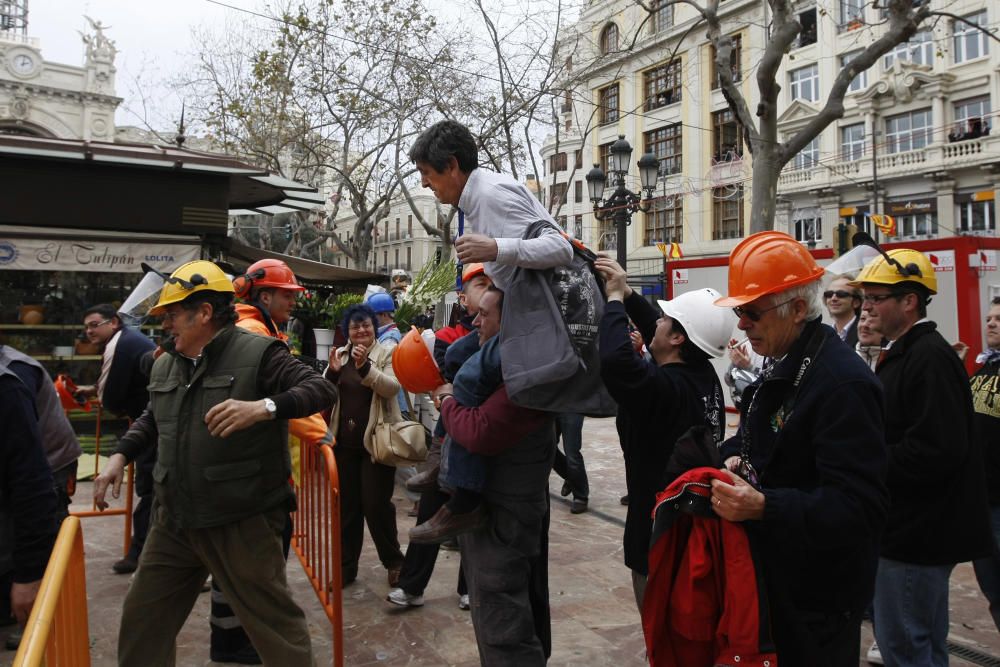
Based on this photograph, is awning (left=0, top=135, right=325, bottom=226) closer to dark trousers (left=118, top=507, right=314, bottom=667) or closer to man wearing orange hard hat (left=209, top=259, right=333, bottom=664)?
man wearing orange hard hat (left=209, top=259, right=333, bottom=664)

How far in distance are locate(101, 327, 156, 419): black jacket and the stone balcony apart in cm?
3047

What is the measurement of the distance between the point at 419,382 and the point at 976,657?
3.54 m

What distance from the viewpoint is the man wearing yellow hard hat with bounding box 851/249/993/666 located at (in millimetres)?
2895

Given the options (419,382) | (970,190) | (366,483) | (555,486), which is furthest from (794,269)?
(970,190)

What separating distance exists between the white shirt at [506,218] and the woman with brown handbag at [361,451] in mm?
2435

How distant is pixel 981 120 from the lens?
2991 centimetres

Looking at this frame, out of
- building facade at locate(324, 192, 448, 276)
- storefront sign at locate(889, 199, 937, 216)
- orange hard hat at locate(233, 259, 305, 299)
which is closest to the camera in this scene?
orange hard hat at locate(233, 259, 305, 299)

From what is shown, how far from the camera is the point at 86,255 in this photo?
866 centimetres

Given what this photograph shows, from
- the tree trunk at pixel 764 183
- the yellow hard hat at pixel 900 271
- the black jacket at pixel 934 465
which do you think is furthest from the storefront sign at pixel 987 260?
the black jacket at pixel 934 465

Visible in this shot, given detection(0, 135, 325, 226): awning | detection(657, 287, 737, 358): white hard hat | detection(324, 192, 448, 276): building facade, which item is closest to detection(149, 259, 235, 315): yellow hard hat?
detection(657, 287, 737, 358): white hard hat

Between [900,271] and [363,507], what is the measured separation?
3.68 metres

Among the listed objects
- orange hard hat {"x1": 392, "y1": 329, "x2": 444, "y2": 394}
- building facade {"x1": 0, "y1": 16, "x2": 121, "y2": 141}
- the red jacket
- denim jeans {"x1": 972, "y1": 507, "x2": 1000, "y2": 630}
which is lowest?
denim jeans {"x1": 972, "y1": 507, "x2": 1000, "y2": 630}

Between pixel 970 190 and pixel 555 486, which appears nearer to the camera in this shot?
pixel 555 486

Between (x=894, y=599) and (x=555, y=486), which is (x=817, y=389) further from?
(x=555, y=486)
